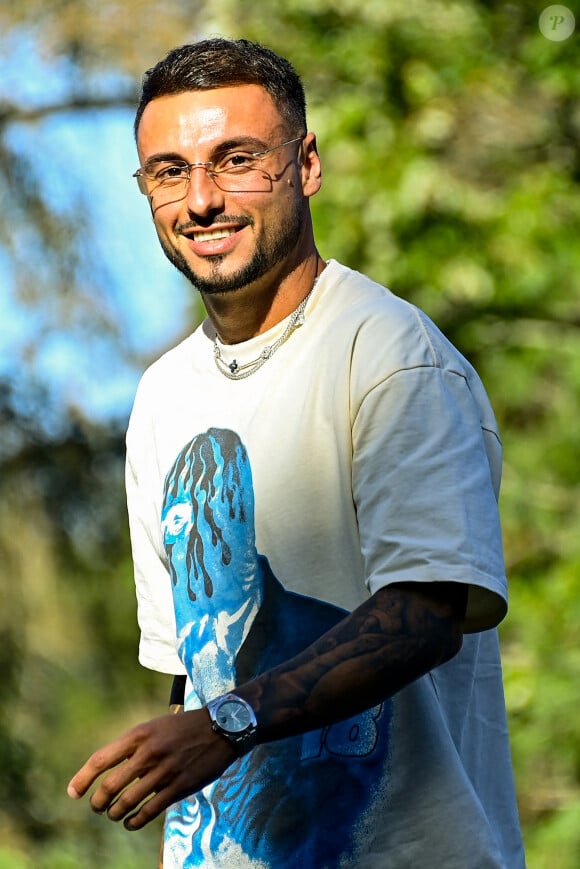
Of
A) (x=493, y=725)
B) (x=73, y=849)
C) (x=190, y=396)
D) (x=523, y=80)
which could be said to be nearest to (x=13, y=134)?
(x=523, y=80)

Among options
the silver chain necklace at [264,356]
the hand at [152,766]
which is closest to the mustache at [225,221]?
the silver chain necklace at [264,356]

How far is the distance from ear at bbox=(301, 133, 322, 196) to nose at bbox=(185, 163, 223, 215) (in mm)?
146

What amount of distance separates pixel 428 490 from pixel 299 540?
0.70ft

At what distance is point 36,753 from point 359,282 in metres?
4.06

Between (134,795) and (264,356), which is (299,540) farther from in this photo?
(134,795)

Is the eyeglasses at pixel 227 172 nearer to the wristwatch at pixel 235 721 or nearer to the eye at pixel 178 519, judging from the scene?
the eye at pixel 178 519

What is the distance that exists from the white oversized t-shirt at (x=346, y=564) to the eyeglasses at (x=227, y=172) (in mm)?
144

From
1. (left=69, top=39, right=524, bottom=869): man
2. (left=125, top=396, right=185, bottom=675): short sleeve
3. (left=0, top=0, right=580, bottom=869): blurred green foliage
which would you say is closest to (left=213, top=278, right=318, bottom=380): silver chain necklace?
(left=69, top=39, right=524, bottom=869): man

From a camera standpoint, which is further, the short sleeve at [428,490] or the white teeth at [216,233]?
the white teeth at [216,233]

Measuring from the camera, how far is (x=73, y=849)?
17.1 feet

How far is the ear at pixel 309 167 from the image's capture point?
169cm

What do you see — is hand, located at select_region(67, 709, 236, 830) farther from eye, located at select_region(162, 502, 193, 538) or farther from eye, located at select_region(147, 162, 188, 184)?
eye, located at select_region(147, 162, 188, 184)

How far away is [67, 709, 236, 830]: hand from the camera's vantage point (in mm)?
1188

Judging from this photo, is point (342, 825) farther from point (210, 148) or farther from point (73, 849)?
point (73, 849)
